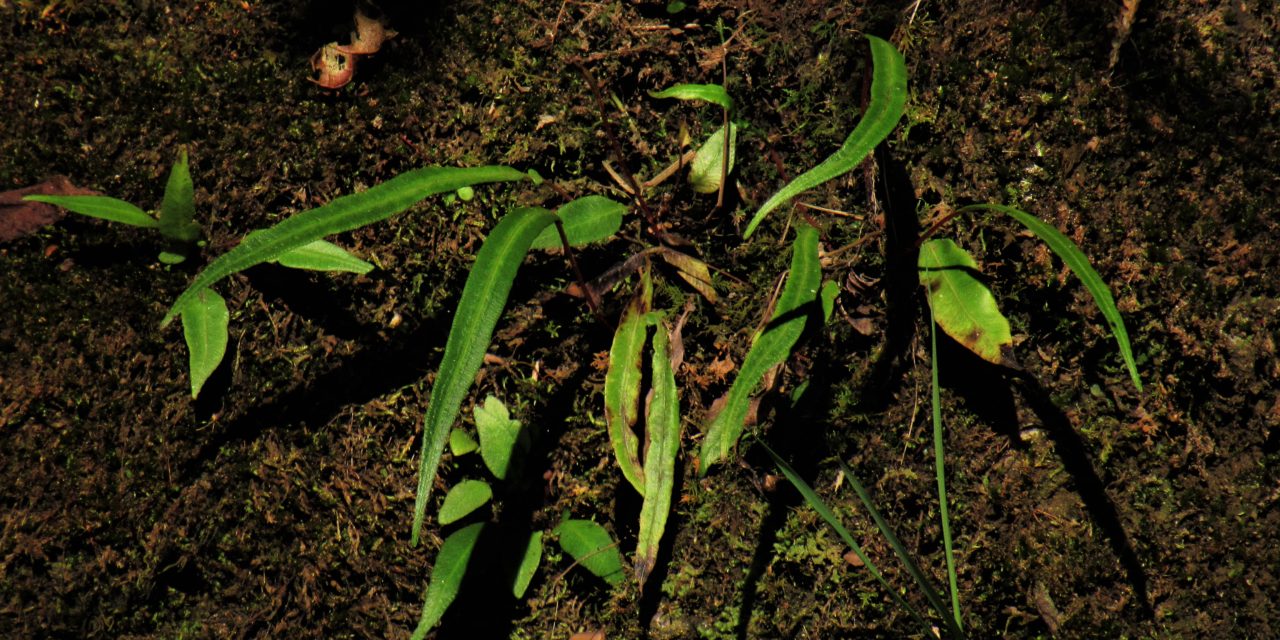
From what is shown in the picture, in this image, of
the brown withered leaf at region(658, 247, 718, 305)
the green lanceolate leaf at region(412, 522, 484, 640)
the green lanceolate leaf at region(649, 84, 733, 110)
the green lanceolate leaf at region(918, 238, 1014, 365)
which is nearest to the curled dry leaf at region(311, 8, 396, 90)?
the green lanceolate leaf at region(649, 84, 733, 110)

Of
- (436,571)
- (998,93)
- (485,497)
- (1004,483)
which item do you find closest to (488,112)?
(485,497)

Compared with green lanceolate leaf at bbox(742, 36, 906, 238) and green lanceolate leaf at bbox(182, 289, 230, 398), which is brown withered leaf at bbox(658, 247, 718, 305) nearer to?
green lanceolate leaf at bbox(742, 36, 906, 238)

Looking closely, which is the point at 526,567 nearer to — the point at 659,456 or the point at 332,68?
the point at 659,456

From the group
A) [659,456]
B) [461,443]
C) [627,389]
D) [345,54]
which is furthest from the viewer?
[345,54]

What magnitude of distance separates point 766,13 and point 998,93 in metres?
0.63

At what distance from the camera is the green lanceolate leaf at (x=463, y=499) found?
1.96 meters

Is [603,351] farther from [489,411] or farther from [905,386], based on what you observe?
[905,386]

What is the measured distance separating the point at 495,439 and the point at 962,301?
3.87 feet

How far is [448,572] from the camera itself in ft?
6.25

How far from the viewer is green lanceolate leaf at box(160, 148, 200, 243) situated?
2014 mm

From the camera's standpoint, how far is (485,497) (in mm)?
1992

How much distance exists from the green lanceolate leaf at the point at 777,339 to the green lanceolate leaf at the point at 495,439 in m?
0.57

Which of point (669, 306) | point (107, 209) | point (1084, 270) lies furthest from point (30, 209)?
point (1084, 270)

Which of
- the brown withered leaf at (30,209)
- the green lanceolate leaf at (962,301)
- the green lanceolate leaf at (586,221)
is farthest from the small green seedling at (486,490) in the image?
the brown withered leaf at (30,209)
